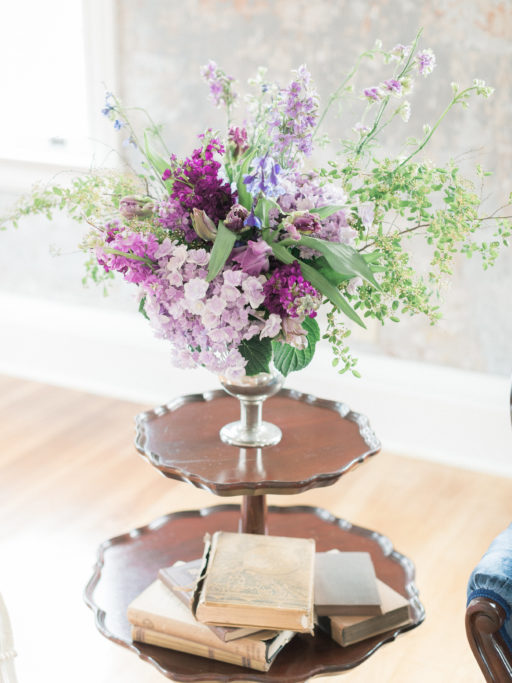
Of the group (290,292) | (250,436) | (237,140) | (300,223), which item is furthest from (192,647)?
(237,140)

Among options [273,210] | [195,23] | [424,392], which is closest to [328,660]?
[273,210]

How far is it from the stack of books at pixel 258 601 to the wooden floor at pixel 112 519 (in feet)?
1.28

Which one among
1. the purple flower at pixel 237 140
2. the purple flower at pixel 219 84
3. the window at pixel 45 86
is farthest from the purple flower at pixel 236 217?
the window at pixel 45 86

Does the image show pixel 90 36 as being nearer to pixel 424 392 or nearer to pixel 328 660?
pixel 424 392

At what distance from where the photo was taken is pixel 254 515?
1772 mm

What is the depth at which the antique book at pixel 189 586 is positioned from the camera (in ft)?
4.94

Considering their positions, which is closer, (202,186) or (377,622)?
(202,186)

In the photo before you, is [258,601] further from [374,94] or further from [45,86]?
[45,86]

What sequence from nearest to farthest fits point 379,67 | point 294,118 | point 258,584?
point 294,118 → point 258,584 → point 379,67

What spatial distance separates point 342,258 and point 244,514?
68 centimetres

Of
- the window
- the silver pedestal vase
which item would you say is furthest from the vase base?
the window

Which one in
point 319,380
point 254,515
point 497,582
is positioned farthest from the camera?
point 319,380

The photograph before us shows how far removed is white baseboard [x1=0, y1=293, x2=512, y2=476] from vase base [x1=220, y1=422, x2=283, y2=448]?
1.29 meters

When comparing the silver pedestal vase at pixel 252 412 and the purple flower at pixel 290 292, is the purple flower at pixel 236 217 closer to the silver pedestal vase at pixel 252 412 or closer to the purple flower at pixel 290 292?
the purple flower at pixel 290 292
